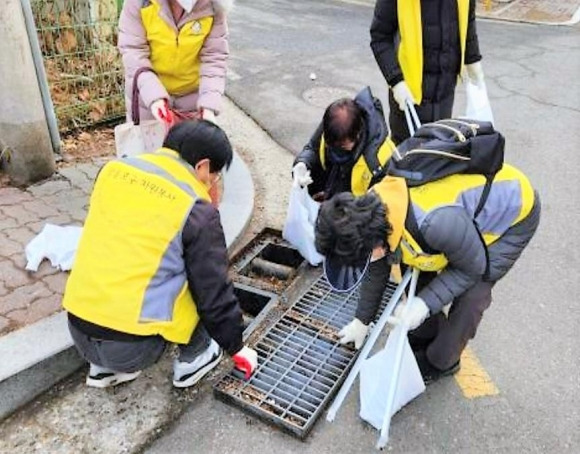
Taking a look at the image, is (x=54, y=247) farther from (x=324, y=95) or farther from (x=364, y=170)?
(x=324, y=95)

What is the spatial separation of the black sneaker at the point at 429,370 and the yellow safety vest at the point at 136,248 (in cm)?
111

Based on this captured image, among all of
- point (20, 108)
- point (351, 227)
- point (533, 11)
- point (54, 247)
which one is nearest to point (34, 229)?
point (54, 247)

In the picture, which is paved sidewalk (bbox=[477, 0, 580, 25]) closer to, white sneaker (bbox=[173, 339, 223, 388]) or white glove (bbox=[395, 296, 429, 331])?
white glove (bbox=[395, 296, 429, 331])

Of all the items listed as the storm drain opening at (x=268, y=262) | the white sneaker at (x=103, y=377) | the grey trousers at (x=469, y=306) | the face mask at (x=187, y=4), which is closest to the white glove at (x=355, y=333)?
the grey trousers at (x=469, y=306)

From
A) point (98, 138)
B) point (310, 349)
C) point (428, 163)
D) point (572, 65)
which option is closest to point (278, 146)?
point (98, 138)

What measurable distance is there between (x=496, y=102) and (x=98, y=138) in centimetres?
418

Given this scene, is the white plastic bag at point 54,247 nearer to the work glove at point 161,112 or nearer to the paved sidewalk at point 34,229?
the paved sidewalk at point 34,229

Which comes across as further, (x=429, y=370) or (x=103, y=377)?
(x=429, y=370)

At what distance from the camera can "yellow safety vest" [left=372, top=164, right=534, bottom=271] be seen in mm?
2004

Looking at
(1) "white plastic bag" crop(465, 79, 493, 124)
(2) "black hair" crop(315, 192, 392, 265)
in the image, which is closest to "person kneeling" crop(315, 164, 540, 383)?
(2) "black hair" crop(315, 192, 392, 265)

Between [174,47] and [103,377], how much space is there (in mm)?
1598

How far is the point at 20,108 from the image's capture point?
3.45 meters

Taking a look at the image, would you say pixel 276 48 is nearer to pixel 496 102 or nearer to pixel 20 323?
pixel 496 102

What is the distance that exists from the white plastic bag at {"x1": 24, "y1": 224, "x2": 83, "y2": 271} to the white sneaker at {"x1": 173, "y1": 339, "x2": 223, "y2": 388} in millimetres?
897
